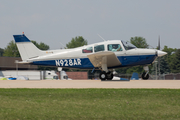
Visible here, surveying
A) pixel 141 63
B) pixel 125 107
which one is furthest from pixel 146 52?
pixel 125 107

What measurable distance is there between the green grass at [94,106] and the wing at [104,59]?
6765mm

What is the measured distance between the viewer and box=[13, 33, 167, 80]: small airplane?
16266 mm

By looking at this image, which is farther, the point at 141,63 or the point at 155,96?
the point at 141,63

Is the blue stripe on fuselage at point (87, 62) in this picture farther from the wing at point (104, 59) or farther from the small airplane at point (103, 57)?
the wing at point (104, 59)

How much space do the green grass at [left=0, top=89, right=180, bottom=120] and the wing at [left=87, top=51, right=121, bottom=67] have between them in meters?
6.77

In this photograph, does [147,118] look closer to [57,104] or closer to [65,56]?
[57,104]

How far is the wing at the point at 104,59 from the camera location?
15508 millimetres

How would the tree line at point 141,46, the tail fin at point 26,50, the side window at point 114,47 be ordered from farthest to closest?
1. the tree line at point 141,46
2. the tail fin at point 26,50
3. the side window at point 114,47

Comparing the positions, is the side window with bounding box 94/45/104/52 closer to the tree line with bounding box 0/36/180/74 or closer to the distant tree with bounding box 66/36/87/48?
the tree line with bounding box 0/36/180/74

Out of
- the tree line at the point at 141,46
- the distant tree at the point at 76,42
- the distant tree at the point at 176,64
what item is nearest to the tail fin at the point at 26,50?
the tree line at the point at 141,46

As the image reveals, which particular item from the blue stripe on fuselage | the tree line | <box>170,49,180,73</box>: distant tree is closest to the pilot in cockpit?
the blue stripe on fuselage

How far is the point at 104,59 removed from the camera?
16.0 metres

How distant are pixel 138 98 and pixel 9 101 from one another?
14.7ft

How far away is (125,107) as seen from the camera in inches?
272
